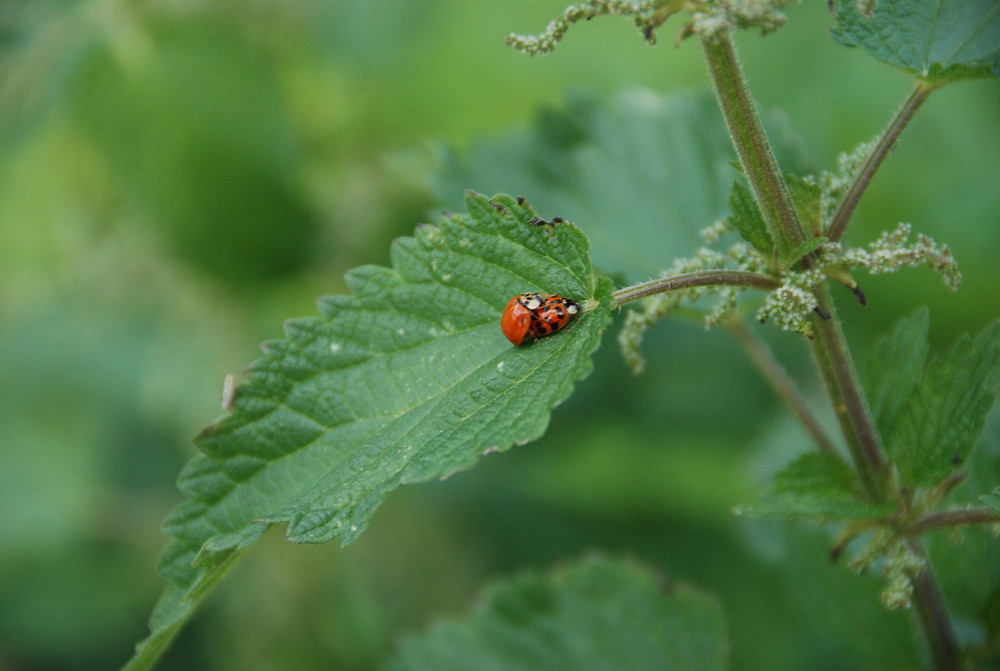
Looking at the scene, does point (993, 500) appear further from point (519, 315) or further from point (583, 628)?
point (583, 628)

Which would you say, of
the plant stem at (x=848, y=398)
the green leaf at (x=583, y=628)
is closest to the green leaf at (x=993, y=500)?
the plant stem at (x=848, y=398)

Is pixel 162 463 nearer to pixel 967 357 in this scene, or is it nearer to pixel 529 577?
pixel 529 577

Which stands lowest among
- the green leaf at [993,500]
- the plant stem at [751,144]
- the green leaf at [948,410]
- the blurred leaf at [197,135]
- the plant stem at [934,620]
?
the plant stem at [934,620]

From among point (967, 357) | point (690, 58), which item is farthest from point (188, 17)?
point (967, 357)

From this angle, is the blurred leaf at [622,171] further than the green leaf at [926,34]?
Yes

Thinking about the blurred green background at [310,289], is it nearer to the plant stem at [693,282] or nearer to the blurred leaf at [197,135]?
the blurred leaf at [197,135]

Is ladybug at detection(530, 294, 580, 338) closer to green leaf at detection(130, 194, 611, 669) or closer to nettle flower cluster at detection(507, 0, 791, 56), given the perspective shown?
green leaf at detection(130, 194, 611, 669)

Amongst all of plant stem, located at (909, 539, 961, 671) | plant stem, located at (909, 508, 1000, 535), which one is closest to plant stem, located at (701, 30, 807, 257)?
plant stem, located at (909, 508, 1000, 535)
